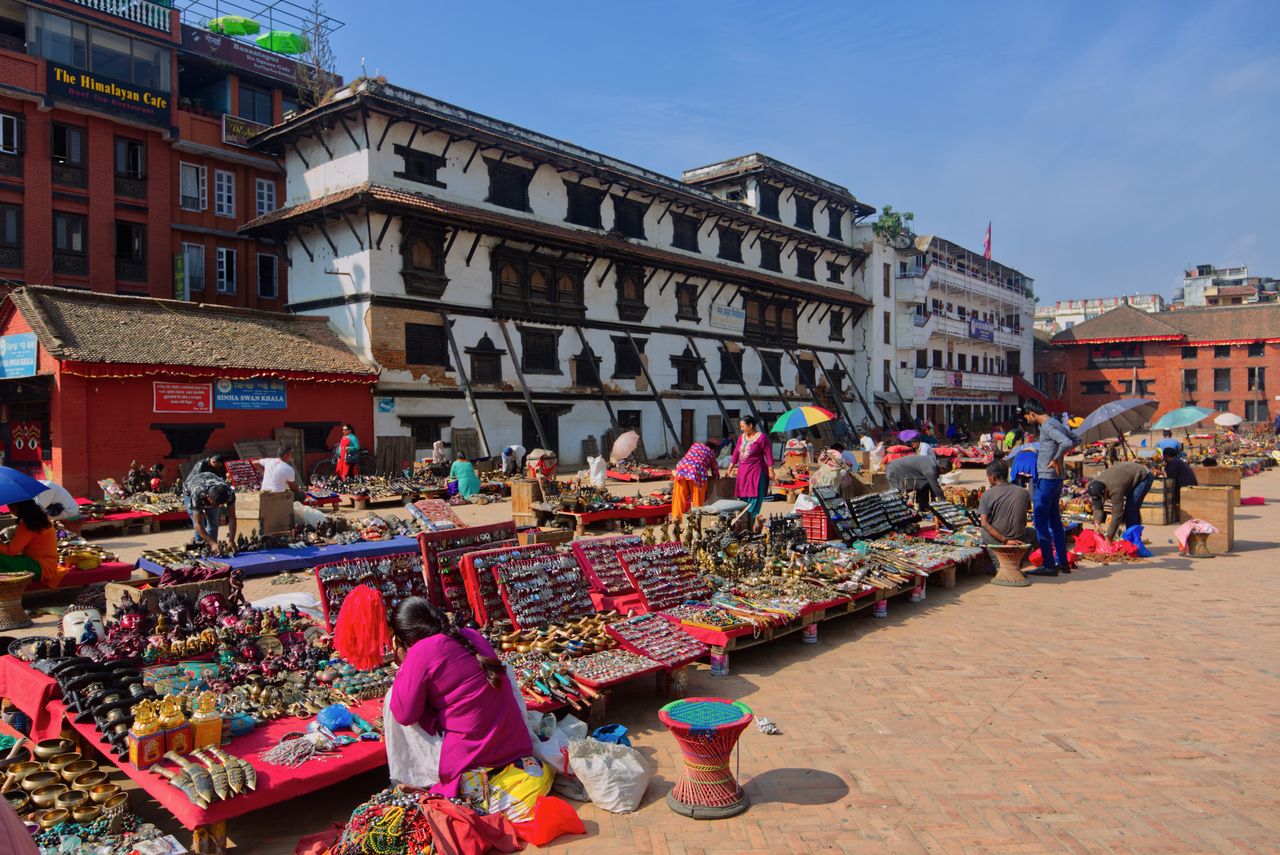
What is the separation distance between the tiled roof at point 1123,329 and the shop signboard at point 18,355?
61.6 meters

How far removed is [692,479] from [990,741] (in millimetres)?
7828

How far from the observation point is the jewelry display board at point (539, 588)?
7250mm

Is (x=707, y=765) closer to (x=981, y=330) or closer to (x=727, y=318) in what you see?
(x=727, y=318)

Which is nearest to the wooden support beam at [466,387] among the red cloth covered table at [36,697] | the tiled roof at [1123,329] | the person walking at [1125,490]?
the person walking at [1125,490]

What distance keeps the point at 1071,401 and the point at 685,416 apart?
40168 mm

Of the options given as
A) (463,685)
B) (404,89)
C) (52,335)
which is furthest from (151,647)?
(404,89)

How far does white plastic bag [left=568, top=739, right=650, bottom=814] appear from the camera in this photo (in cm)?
480

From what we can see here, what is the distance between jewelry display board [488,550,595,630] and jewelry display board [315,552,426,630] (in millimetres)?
587

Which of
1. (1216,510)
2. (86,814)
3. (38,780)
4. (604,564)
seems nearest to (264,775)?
(86,814)

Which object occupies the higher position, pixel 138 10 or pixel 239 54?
pixel 239 54

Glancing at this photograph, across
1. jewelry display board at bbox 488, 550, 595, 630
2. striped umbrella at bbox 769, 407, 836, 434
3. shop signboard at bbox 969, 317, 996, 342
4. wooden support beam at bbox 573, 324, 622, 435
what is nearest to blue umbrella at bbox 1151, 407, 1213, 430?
striped umbrella at bbox 769, 407, 836, 434

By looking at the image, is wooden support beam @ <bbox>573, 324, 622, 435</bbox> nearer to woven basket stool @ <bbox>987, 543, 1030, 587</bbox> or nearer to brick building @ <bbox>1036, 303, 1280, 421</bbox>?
woven basket stool @ <bbox>987, 543, 1030, 587</bbox>

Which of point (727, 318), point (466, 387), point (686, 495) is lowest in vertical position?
point (686, 495)

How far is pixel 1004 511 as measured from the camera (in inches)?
425
